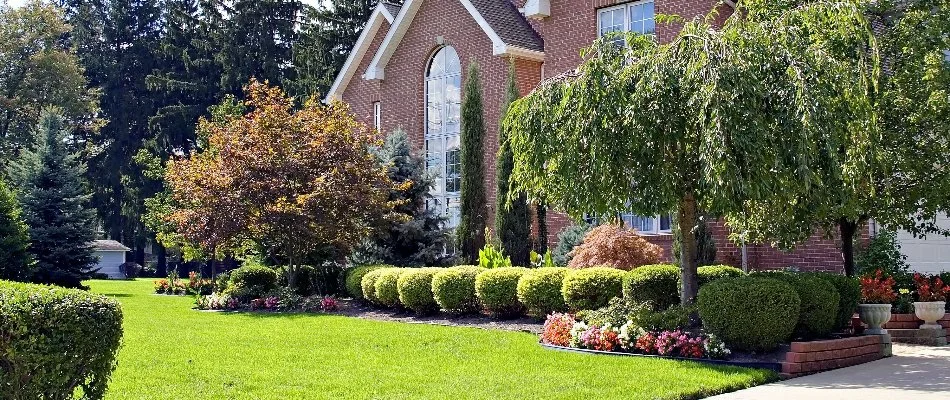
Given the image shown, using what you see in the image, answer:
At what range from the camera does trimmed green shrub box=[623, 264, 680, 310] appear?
13352 millimetres

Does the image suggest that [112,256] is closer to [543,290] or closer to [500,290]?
[500,290]

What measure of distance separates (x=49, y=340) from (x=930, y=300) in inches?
525

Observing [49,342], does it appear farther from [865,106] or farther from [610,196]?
[865,106]

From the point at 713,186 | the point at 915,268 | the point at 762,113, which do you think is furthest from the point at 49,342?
the point at 915,268

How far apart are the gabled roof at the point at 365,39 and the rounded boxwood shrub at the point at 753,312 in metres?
20.0

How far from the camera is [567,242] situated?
69.8ft

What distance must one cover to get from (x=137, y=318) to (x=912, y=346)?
13587 millimetres

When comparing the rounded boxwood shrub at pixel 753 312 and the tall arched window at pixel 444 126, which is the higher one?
the tall arched window at pixel 444 126

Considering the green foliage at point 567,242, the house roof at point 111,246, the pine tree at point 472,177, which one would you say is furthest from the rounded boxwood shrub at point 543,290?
the house roof at point 111,246

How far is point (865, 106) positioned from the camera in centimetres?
1112

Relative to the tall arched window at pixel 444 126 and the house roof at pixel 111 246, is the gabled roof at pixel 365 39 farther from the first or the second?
the house roof at pixel 111 246

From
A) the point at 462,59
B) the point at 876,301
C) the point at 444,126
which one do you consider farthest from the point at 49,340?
the point at 444,126

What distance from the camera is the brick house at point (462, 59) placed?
21578 mm

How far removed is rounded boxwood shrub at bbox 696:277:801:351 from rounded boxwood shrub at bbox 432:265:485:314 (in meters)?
6.05
